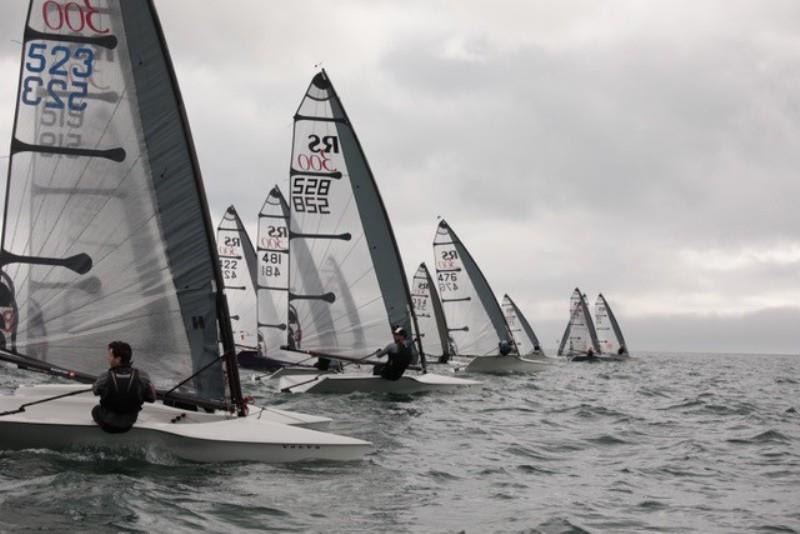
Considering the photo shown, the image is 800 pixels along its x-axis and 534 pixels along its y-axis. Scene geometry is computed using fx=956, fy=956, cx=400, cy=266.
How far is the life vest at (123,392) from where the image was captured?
335 inches

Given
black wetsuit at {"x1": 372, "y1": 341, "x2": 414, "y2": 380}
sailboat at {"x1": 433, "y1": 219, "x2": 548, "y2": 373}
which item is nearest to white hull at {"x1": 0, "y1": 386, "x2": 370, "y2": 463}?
black wetsuit at {"x1": 372, "y1": 341, "x2": 414, "y2": 380}

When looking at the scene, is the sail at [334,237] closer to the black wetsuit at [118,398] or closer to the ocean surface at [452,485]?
the ocean surface at [452,485]

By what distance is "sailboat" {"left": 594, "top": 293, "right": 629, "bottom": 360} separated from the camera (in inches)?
2247

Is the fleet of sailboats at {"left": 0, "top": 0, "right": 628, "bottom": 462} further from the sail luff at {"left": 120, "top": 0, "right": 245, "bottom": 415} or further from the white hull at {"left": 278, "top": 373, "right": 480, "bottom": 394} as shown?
the white hull at {"left": 278, "top": 373, "right": 480, "bottom": 394}

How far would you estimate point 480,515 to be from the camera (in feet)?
Answer: 24.3

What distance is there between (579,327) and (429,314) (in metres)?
24.0

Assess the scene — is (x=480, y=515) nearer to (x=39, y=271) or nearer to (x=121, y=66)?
(x=39, y=271)

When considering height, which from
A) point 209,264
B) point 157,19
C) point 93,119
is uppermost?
point 157,19

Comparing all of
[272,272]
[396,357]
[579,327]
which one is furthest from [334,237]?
[579,327]

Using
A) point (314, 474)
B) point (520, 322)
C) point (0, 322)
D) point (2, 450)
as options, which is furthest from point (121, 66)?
point (520, 322)

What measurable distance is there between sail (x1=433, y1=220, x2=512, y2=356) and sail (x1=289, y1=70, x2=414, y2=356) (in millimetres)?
14579

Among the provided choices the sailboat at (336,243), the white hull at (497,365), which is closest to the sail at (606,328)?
the white hull at (497,365)

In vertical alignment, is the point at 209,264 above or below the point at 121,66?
below

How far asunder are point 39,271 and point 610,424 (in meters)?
8.43
